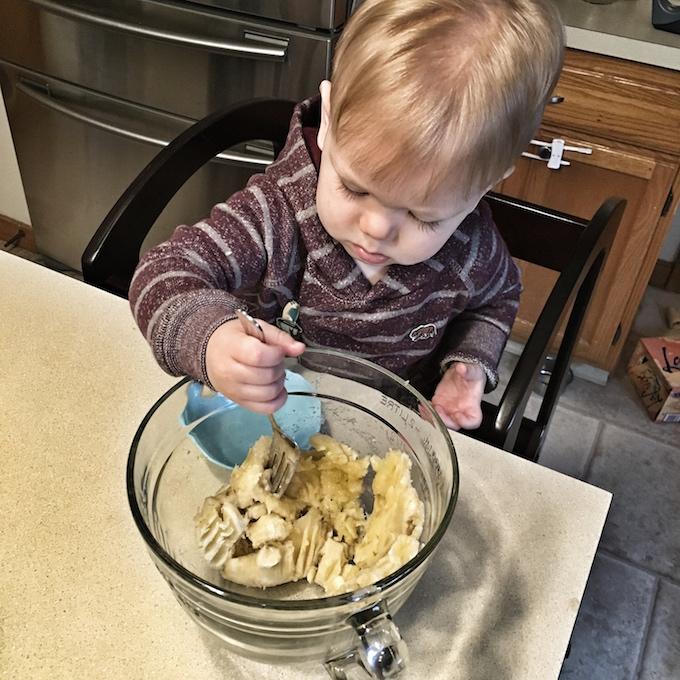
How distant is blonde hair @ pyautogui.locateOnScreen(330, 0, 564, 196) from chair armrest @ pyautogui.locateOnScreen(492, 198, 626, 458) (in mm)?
177

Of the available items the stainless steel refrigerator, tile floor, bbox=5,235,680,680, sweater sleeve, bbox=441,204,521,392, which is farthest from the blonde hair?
tile floor, bbox=5,235,680,680

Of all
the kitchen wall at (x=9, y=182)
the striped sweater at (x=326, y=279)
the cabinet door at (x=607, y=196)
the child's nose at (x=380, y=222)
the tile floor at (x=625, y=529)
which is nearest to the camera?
the child's nose at (x=380, y=222)

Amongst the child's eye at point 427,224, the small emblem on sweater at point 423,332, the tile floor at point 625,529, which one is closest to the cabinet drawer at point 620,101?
the tile floor at point 625,529

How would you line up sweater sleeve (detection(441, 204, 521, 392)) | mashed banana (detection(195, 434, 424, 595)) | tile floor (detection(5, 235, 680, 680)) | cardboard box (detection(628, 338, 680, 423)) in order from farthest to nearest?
1. cardboard box (detection(628, 338, 680, 423))
2. tile floor (detection(5, 235, 680, 680))
3. sweater sleeve (detection(441, 204, 521, 392))
4. mashed banana (detection(195, 434, 424, 595))

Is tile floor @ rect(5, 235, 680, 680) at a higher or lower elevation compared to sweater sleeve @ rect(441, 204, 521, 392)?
lower

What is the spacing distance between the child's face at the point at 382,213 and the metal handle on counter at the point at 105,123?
91 centimetres

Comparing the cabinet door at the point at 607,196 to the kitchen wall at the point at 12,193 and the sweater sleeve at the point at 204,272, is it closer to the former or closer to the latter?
the kitchen wall at the point at 12,193

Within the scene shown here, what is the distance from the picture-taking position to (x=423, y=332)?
870mm

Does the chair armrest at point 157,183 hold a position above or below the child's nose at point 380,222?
below

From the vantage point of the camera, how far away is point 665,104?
4.39 ft

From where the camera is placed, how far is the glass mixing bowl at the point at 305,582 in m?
0.41

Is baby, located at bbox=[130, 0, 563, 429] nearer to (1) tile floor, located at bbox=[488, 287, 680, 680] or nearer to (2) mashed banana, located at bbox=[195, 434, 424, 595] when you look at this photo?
(2) mashed banana, located at bbox=[195, 434, 424, 595]

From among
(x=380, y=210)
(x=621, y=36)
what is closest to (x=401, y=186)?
(x=380, y=210)

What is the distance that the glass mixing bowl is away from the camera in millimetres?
408
